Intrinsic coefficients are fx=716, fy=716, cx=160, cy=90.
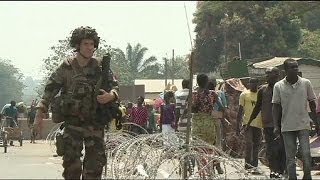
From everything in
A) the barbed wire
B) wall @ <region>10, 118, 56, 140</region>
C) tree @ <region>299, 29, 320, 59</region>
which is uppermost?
tree @ <region>299, 29, 320, 59</region>

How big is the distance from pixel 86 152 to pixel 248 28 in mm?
46269

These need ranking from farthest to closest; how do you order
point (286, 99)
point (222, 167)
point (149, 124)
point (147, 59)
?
point (147, 59) < point (149, 124) < point (286, 99) < point (222, 167)

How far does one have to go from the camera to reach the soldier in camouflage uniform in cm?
691

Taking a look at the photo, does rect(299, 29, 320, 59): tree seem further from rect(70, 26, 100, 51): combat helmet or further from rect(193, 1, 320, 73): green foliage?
rect(70, 26, 100, 51): combat helmet

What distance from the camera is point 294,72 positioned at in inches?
346

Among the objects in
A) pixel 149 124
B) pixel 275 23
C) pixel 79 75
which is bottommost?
pixel 149 124

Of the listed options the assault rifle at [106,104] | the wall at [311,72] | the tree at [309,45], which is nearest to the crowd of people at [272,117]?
the assault rifle at [106,104]

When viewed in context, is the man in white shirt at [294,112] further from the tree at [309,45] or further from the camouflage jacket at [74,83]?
the tree at [309,45]

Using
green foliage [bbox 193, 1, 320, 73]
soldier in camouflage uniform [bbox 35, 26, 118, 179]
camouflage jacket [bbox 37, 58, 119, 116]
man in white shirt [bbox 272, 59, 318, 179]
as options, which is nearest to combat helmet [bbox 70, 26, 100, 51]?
soldier in camouflage uniform [bbox 35, 26, 118, 179]

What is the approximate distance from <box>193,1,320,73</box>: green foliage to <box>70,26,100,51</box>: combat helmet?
44.0 metres

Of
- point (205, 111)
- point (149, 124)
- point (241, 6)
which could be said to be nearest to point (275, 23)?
point (241, 6)

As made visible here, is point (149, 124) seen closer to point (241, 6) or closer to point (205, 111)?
point (205, 111)

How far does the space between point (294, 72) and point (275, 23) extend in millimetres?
44016

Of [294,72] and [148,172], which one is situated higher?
[294,72]
